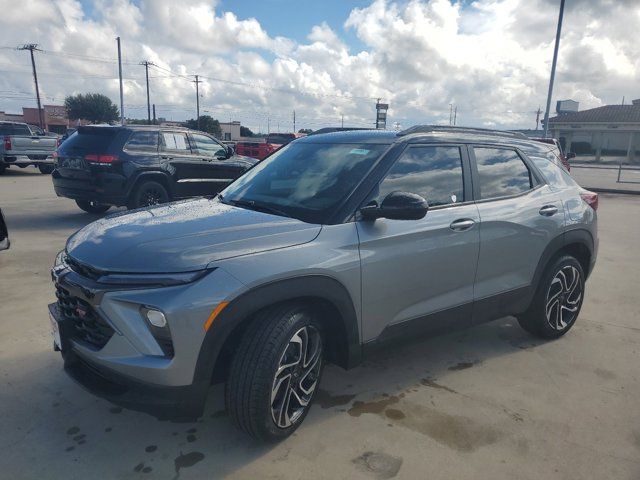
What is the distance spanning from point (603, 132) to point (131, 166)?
4754cm

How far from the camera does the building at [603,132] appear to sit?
4444cm

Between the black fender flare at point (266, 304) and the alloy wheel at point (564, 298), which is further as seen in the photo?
the alloy wheel at point (564, 298)

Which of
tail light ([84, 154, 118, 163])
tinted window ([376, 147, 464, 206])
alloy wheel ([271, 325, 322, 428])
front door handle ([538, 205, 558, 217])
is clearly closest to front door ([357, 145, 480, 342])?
tinted window ([376, 147, 464, 206])

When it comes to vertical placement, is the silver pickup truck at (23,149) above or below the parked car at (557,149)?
below

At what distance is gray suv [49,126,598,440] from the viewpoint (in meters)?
2.37

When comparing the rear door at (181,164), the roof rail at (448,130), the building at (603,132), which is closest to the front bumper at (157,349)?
the roof rail at (448,130)

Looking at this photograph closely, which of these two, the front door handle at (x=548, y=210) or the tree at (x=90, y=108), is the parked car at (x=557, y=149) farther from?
the tree at (x=90, y=108)

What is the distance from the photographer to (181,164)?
370 inches

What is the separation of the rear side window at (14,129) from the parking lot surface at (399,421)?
17.1 meters

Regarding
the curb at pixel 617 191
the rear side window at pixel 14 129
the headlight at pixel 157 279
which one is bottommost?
the curb at pixel 617 191

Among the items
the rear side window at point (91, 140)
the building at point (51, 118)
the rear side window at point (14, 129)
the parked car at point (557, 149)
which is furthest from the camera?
the building at point (51, 118)

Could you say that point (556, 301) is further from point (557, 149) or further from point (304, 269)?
point (304, 269)

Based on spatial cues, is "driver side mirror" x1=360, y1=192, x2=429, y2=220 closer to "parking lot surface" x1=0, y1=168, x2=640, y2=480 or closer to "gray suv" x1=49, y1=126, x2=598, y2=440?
"gray suv" x1=49, y1=126, x2=598, y2=440

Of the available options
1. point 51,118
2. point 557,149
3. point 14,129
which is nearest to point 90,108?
point 51,118
